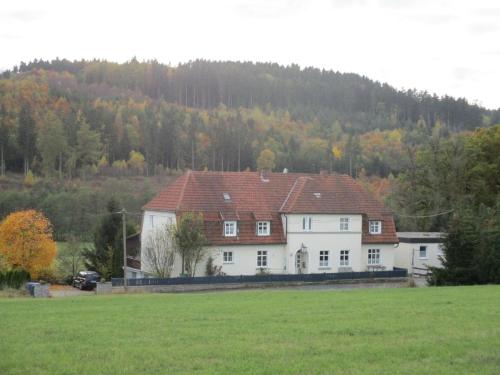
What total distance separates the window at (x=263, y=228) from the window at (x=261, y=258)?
1225 mm

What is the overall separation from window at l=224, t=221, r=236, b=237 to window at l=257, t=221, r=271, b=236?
186cm

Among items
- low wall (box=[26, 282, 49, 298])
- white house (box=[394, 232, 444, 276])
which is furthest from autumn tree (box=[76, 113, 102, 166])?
low wall (box=[26, 282, 49, 298])

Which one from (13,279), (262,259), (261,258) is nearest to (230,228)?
(261,258)

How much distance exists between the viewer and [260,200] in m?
48.9

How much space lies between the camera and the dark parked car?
46.0 metres

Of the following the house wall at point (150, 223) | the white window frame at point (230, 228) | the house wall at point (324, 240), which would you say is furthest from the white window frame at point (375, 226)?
the house wall at point (150, 223)

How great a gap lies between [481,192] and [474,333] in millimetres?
48775

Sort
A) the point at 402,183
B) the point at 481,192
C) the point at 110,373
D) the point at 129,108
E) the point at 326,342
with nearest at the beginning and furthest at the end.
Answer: the point at 110,373 < the point at 326,342 < the point at 481,192 < the point at 402,183 < the point at 129,108

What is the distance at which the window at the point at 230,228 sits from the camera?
46281mm

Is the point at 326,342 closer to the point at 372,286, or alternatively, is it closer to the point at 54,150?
the point at 372,286

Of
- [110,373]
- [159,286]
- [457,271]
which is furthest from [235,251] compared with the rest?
[110,373]

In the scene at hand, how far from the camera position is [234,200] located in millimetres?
48062

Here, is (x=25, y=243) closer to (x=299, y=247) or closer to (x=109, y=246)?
(x=109, y=246)

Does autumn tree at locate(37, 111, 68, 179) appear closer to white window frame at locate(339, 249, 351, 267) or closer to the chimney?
the chimney
